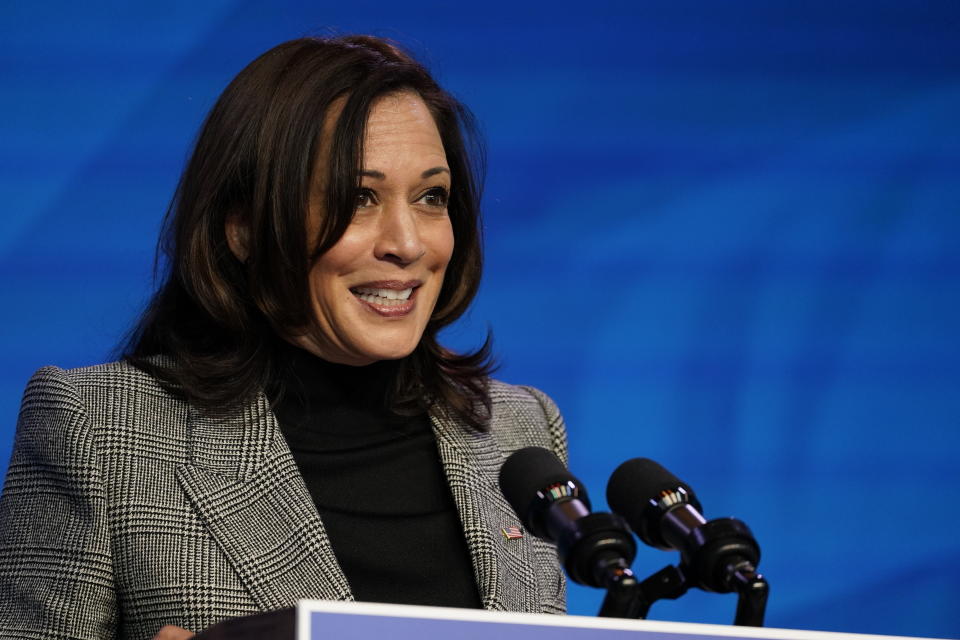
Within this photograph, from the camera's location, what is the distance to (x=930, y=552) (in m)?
3.04

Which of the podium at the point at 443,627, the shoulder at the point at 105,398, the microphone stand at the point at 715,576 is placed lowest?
the podium at the point at 443,627

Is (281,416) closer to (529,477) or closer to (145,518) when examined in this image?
(145,518)

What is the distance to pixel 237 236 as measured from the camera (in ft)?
6.41

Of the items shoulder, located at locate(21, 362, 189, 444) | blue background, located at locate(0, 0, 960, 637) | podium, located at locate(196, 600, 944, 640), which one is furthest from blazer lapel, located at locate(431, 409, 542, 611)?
podium, located at locate(196, 600, 944, 640)

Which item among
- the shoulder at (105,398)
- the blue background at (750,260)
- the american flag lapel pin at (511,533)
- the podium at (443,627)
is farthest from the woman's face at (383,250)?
the podium at (443,627)

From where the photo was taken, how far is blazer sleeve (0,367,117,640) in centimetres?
165

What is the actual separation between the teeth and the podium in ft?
3.28

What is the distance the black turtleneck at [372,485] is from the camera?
1.88 meters

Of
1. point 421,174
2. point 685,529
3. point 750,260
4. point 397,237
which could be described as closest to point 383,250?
point 397,237

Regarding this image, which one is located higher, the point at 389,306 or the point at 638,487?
the point at 389,306

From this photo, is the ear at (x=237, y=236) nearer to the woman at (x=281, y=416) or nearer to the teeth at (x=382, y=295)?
the woman at (x=281, y=416)

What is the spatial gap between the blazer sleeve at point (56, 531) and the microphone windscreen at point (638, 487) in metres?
0.82

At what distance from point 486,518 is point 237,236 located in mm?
594

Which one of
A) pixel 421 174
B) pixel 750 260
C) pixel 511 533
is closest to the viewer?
pixel 421 174
